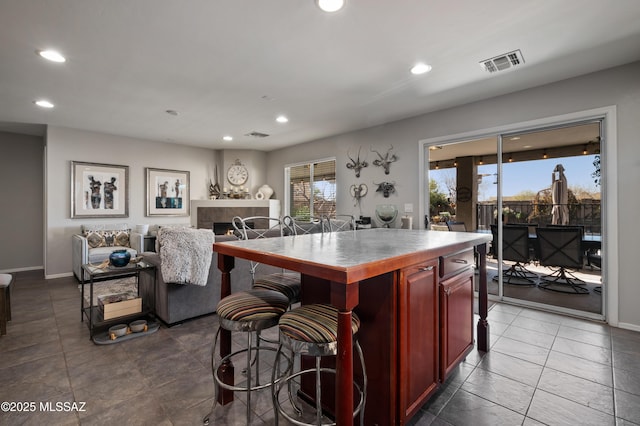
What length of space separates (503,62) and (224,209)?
571cm

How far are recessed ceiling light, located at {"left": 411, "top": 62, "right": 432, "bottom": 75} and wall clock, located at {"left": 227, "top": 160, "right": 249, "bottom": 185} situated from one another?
198 inches

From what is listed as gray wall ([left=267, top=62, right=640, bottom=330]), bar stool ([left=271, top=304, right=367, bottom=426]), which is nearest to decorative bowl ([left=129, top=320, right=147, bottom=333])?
bar stool ([left=271, top=304, right=367, bottom=426])

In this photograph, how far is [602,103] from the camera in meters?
3.03

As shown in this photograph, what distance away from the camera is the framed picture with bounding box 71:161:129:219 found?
5266 millimetres

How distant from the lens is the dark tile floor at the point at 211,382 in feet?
5.43

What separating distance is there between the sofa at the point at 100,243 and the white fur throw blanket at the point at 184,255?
2.62 meters

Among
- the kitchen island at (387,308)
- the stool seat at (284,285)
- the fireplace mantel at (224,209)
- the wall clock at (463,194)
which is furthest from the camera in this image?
the fireplace mantel at (224,209)

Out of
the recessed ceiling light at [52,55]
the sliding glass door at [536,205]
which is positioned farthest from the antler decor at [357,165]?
the recessed ceiling light at [52,55]

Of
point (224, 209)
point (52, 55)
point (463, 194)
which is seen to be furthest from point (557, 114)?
point (224, 209)

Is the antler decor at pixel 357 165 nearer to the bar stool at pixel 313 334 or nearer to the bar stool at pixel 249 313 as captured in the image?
the bar stool at pixel 249 313

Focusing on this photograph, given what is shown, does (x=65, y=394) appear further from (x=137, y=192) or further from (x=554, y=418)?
(x=137, y=192)

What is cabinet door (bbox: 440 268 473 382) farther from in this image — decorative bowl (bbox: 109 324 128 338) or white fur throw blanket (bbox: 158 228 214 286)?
decorative bowl (bbox: 109 324 128 338)

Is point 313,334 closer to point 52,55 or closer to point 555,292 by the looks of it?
point 52,55

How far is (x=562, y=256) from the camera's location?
3.60 metres
